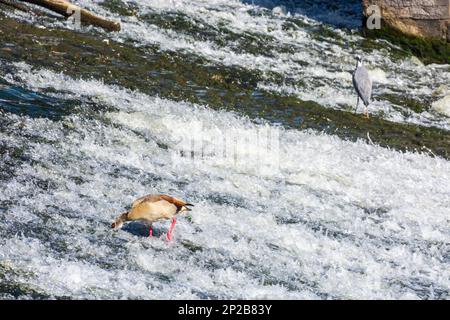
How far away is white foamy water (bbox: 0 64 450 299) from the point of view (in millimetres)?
6188

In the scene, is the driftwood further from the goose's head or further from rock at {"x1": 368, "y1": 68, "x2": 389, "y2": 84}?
the goose's head

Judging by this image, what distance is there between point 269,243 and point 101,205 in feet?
3.94

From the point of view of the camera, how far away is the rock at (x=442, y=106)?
11070 millimetres

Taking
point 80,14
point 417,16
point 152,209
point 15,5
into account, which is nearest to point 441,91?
point 417,16

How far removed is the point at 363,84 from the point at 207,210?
3.85m

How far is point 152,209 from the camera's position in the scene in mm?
6535

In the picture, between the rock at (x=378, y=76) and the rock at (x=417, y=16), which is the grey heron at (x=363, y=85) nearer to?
the rock at (x=378, y=76)

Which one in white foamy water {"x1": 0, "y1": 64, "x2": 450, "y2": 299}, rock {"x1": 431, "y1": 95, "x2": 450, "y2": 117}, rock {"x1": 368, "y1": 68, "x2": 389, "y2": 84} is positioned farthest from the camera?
rock {"x1": 368, "y1": 68, "x2": 389, "y2": 84}

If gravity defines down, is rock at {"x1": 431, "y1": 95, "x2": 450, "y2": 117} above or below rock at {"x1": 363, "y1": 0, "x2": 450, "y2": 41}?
below

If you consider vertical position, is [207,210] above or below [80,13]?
below

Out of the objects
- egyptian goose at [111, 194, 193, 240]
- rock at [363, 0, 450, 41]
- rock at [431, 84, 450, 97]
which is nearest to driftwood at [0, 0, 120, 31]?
rock at [363, 0, 450, 41]

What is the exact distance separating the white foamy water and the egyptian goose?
154mm

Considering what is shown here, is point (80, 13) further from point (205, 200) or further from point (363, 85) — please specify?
point (205, 200)

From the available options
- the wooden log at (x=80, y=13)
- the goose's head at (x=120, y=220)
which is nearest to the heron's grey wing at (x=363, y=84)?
the wooden log at (x=80, y=13)
